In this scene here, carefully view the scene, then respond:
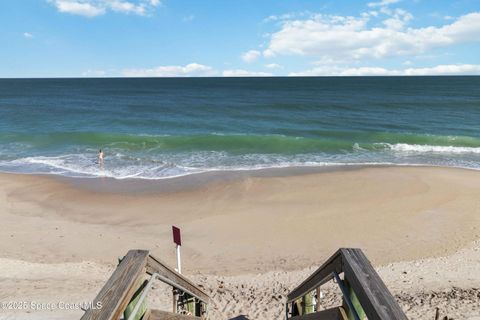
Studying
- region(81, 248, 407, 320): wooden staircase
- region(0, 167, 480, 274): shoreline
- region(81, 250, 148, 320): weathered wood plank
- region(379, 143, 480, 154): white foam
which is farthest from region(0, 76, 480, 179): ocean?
region(81, 250, 148, 320): weathered wood plank

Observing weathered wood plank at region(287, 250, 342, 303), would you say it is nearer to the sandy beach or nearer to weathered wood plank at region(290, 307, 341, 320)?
weathered wood plank at region(290, 307, 341, 320)

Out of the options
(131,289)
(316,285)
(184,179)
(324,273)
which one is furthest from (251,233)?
(131,289)

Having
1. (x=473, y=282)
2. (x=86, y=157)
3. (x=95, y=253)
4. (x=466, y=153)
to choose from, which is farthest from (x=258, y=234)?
(x=466, y=153)

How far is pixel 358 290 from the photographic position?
223 centimetres

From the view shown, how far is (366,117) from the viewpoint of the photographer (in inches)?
1623

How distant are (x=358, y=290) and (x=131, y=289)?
142cm

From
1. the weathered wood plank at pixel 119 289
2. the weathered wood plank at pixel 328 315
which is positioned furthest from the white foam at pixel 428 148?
the weathered wood plank at pixel 119 289

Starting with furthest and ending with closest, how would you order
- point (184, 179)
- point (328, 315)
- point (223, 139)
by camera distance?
point (223, 139) → point (184, 179) → point (328, 315)

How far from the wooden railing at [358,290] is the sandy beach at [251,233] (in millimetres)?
4670

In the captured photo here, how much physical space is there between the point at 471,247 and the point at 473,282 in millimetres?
2459

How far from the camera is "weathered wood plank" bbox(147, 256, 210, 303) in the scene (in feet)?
9.77

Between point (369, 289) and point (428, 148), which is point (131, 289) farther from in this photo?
point (428, 148)

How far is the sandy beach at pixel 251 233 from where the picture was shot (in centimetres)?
804

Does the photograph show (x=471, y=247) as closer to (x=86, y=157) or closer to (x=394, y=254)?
(x=394, y=254)
